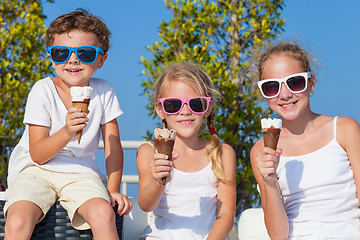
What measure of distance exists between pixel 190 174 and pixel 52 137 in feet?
3.16

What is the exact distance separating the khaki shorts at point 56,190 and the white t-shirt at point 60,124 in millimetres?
65

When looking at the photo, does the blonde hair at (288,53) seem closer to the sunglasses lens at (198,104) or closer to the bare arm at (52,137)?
the sunglasses lens at (198,104)

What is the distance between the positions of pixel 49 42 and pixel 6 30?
415 cm

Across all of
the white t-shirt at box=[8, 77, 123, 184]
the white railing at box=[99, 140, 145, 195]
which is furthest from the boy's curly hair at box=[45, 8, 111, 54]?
the white railing at box=[99, 140, 145, 195]

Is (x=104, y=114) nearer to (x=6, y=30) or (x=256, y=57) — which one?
(x=256, y=57)

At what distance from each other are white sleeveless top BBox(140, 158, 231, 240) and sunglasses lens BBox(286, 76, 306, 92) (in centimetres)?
80

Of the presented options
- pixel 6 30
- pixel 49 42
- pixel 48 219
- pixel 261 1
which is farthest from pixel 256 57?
pixel 6 30

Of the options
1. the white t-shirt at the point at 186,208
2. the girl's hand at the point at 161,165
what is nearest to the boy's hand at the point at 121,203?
the white t-shirt at the point at 186,208

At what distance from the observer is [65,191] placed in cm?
304

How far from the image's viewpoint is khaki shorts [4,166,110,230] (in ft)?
9.53

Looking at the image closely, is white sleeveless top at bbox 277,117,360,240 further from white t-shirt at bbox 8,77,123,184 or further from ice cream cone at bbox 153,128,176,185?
white t-shirt at bbox 8,77,123,184

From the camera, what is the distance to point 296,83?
9.96 ft

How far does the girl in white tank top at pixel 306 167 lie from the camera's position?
9.58 feet

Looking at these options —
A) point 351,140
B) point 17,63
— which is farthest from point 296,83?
point 17,63
